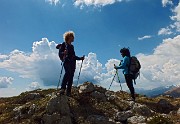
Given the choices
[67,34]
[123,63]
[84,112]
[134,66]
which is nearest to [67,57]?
[67,34]

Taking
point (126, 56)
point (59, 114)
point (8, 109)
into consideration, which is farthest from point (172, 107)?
point (8, 109)

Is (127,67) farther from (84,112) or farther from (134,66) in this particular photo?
(84,112)

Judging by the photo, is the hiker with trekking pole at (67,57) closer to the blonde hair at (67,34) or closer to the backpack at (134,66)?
the blonde hair at (67,34)

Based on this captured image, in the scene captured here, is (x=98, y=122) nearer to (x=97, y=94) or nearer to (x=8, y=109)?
(x=97, y=94)

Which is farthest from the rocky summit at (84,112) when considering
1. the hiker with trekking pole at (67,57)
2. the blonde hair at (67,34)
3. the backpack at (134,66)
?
the blonde hair at (67,34)

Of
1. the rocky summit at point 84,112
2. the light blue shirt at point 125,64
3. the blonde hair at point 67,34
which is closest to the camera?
the rocky summit at point 84,112

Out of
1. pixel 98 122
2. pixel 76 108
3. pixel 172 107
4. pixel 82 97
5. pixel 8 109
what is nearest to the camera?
pixel 98 122

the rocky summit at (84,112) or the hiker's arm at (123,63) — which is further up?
the hiker's arm at (123,63)

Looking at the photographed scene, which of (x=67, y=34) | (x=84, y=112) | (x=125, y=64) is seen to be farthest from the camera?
(x=125, y=64)

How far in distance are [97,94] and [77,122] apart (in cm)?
372

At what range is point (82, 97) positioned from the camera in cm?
1861

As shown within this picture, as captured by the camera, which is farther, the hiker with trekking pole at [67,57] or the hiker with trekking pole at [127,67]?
the hiker with trekking pole at [127,67]

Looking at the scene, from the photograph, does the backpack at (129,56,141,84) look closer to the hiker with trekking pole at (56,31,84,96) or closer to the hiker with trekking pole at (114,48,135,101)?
the hiker with trekking pole at (114,48,135,101)

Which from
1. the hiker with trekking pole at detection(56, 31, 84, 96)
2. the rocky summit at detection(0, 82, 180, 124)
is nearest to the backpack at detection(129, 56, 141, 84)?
the rocky summit at detection(0, 82, 180, 124)
